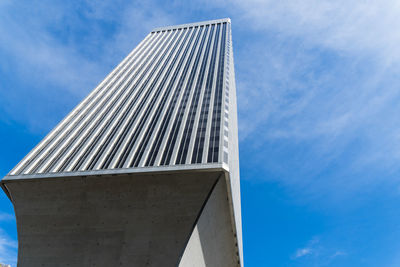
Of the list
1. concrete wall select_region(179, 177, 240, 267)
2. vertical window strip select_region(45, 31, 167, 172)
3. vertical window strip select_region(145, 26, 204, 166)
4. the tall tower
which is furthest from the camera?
vertical window strip select_region(45, 31, 167, 172)

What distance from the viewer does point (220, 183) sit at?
116 feet

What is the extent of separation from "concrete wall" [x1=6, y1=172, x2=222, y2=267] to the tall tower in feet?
0.37

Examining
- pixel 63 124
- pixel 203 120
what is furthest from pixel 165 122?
pixel 63 124

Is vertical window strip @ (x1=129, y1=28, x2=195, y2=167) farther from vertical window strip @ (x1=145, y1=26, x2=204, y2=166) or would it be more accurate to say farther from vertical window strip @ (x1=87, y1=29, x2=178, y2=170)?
vertical window strip @ (x1=87, y1=29, x2=178, y2=170)

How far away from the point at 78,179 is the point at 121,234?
890 cm

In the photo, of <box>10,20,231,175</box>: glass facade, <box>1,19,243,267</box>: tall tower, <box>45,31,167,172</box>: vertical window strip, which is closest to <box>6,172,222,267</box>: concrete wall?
<box>1,19,243,267</box>: tall tower

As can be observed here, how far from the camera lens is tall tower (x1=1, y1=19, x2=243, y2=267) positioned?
34.3 metres

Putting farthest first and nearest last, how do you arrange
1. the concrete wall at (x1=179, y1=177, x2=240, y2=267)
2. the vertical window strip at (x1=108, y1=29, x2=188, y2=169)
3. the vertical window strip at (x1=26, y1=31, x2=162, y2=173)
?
the vertical window strip at (x1=26, y1=31, x2=162, y2=173), the vertical window strip at (x1=108, y1=29, x2=188, y2=169), the concrete wall at (x1=179, y1=177, x2=240, y2=267)

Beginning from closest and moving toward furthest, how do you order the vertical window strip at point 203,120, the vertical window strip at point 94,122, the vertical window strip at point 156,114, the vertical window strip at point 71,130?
the vertical window strip at point 203,120, the vertical window strip at point 156,114, the vertical window strip at point 71,130, the vertical window strip at point 94,122

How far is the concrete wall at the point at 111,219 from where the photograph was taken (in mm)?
33781

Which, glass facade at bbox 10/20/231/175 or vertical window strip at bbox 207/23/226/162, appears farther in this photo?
glass facade at bbox 10/20/231/175

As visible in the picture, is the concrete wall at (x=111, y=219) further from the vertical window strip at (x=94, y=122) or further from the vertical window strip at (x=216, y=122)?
the vertical window strip at (x=94, y=122)

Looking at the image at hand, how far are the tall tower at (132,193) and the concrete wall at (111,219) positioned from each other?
0.37ft

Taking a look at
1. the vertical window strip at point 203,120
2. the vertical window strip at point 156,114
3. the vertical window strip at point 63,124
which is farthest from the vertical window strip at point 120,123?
the vertical window strip at point 203,120
